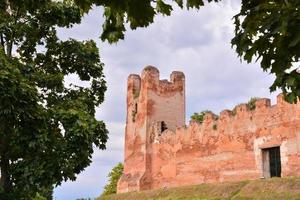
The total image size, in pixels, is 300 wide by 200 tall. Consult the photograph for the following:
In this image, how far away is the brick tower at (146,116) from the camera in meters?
31.4

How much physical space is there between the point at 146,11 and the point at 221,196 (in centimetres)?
1764

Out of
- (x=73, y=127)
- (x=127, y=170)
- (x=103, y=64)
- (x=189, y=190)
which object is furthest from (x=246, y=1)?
(x=127, y=170)

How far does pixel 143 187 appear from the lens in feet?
101

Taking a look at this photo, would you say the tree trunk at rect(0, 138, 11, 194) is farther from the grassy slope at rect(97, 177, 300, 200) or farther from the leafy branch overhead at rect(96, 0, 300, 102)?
the grassy slope at rect(97, 177, 300, 200)

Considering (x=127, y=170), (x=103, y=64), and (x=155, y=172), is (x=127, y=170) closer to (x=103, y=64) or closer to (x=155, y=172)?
(x=155, y=172)

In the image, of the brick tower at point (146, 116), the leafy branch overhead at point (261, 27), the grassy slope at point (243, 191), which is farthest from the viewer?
the brick tower at point (146, 116)

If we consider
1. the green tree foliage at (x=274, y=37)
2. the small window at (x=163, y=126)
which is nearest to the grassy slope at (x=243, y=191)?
the small window at (x=163, y=126)

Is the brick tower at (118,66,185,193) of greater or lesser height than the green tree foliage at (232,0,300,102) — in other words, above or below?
above

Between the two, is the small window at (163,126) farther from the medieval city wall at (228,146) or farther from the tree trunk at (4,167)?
the tree trunk at (4,167)

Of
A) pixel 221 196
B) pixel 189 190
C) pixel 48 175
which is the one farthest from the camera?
pixel 189 190

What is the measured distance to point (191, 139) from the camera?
28.4m

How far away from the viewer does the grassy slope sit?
1759 cm

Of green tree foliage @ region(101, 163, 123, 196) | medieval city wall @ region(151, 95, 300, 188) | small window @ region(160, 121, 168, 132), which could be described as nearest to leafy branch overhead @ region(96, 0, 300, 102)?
medieval city wall @ region(151, 95, 300, 188)

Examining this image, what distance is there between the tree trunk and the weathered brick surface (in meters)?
14.8
